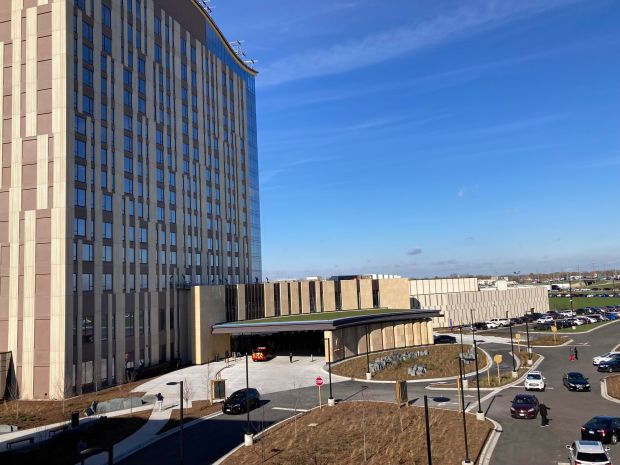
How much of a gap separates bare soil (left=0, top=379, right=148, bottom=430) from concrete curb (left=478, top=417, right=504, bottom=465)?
3182 centimetres

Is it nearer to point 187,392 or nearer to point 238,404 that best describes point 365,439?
point 238,404

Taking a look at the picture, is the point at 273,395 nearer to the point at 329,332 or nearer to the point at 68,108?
the point at 329,332

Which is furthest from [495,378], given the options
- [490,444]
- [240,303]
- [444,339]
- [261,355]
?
[240,303]

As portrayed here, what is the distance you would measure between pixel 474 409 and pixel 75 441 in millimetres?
29319

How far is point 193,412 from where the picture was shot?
139 feet

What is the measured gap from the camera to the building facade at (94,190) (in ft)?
167

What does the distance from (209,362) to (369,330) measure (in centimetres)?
2238

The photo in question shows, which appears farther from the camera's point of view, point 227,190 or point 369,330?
point 227,190

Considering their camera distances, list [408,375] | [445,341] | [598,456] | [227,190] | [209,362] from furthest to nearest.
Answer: [227,190] < [445,341] < [209,362] < [408,375] < [598,456]

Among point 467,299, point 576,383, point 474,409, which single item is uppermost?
point 467,299

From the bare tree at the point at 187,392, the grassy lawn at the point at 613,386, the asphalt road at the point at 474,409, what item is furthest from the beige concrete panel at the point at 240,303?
the grassy lawn at the point at 613,386

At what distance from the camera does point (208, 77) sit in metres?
86.6

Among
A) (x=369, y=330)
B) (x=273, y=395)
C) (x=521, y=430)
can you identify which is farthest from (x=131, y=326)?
(x=521, y=430)

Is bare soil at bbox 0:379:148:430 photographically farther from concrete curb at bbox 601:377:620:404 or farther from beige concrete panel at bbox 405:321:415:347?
concrete curb at bbox 601:377:620:404
